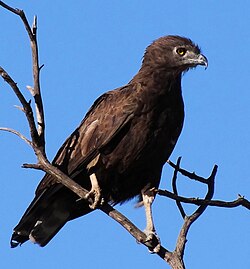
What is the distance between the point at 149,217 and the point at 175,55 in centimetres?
199

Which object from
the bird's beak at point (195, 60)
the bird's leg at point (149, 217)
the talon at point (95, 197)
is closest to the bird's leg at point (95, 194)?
the talon at point (95, 197)

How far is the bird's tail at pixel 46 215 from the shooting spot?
770 cm

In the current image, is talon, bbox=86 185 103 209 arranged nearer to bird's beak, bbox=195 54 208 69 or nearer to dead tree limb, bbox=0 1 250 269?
dead tree limb, bbox=0 1 250 269

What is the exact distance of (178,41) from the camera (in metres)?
8.56

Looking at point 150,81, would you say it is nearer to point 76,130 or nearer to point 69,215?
point 76,130

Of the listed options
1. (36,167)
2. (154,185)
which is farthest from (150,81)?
(36,167)

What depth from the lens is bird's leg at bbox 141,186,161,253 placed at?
678cm

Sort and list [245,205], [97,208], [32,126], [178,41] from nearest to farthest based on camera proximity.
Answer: [245,205] < [32,126] < [97,208] < [178,41]

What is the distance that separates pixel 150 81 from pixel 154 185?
3.65ft

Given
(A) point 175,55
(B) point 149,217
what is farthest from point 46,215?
(A) point 175,55

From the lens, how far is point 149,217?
7562mm

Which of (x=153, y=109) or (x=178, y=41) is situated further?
(x=178, y=41)

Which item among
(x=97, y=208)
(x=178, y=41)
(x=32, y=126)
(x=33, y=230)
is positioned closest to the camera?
(x=32, y=126)

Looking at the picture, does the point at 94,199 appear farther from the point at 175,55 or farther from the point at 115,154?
the point at 175,55
